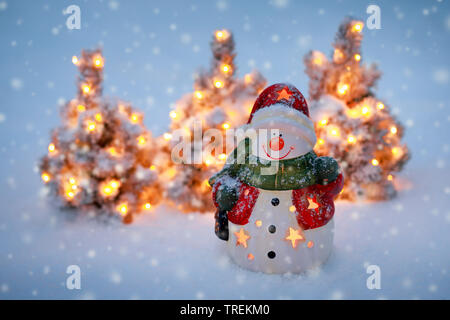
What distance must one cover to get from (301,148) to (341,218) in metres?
2.29

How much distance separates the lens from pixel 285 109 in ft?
12.2

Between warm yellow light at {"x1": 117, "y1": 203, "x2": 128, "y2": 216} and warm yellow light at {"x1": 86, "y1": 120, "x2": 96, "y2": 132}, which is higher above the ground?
warm yellow light at {"x1": 86, "y1": 120, "x2": 96, "y2": 132}

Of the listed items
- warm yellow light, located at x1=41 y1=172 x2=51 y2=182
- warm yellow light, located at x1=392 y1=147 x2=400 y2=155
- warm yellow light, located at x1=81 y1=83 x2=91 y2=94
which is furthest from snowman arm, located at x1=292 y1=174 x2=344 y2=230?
warm yellow light, located at x1=41 y1=172 x2=51 y2=182

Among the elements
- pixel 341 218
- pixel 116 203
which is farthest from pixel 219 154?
pixel 341 218

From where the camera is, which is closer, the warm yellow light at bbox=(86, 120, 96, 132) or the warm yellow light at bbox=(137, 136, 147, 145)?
the warm yellow light at bbox=(86, 120, 96, 132)

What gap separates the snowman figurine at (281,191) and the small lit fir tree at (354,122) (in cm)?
220

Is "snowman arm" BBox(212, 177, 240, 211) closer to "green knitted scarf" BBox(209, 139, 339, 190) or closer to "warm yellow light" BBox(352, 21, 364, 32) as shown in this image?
"green knitted scarf" BBox(209, 139, 339, 190)

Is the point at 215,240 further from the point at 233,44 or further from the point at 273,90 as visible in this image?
the point at 233,44

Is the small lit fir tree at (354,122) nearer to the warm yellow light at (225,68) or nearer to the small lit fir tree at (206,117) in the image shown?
the small lit fir tree at (206,117)

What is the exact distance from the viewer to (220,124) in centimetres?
562

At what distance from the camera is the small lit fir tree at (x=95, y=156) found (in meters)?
5.16

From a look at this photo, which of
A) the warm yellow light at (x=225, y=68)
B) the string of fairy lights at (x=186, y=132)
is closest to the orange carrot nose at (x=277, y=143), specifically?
the string of fairy lights at (x=186, y=132)

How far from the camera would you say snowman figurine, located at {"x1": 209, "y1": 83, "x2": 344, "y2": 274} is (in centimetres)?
372

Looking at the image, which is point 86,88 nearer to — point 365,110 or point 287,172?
point 287,172
